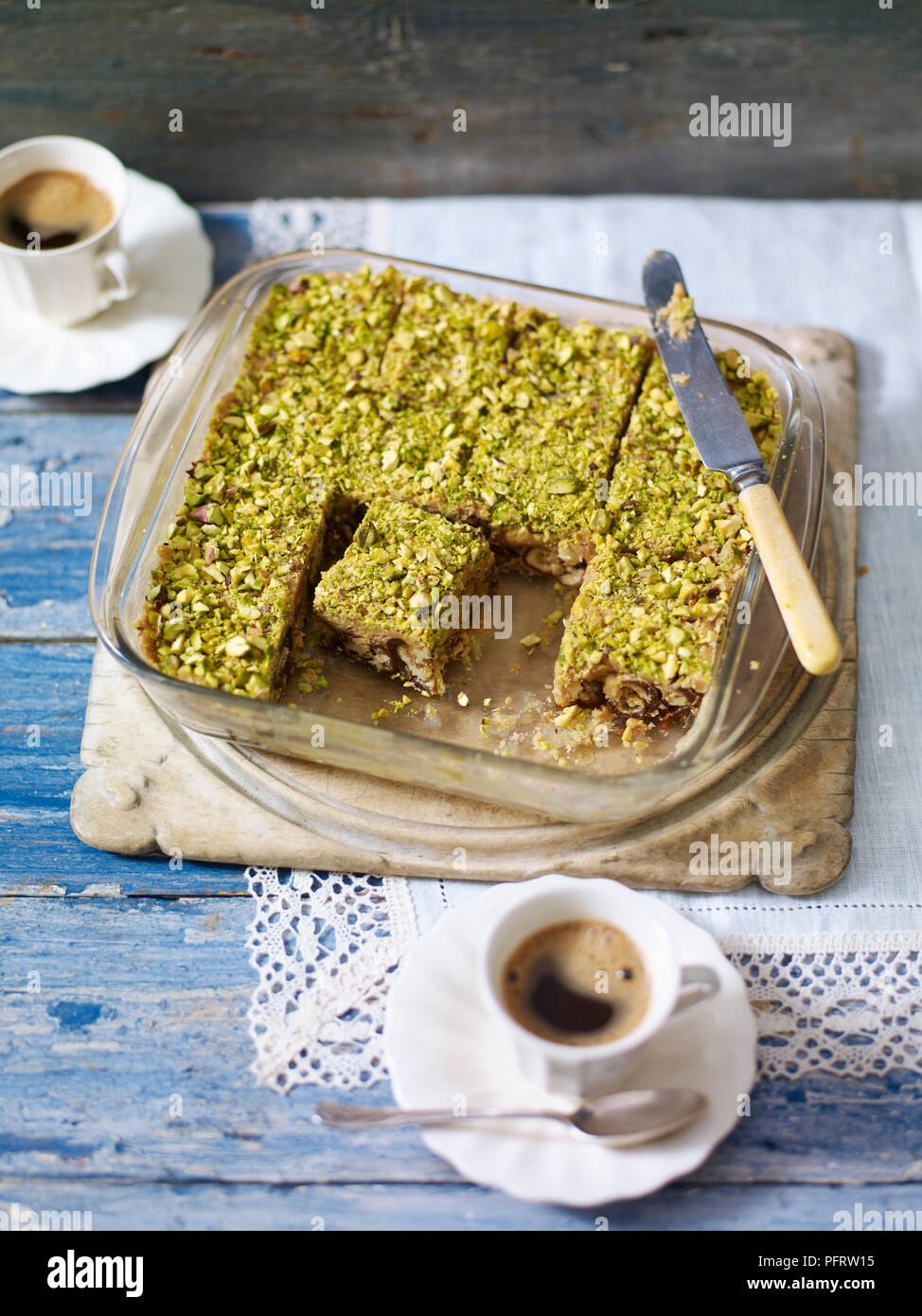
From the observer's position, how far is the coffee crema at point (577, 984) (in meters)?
1.80

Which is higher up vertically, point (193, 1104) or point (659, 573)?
point (659, 573)

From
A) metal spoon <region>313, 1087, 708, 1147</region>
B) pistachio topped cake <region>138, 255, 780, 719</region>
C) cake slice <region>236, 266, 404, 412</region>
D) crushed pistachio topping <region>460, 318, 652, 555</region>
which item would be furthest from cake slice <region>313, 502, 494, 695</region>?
metal spoon <region>313, 1087, 708, 1147</region>

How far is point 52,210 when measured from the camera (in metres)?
2.93

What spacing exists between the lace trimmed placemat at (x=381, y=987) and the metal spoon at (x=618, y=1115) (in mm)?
215

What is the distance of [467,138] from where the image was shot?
3287mm

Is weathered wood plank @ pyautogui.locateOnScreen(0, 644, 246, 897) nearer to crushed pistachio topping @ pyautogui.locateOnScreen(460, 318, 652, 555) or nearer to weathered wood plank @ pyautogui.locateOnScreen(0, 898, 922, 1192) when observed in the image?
weathered wood plank @ pyautogui.locateOnScreen(0, 898, 922, 1192)

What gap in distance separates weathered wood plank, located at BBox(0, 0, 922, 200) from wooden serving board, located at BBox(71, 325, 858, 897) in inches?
66.1

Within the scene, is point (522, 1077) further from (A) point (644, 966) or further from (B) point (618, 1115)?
(A) point (644, 966)

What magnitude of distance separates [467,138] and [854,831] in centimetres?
215

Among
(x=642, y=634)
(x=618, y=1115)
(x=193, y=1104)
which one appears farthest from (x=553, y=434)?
(x=193, y=1104)

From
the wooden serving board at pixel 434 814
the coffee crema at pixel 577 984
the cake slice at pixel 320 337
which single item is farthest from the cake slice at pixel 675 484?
the coffee crema at pixel 577 984

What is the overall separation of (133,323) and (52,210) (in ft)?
1.04

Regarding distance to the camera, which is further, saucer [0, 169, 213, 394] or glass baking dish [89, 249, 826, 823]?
saucer [0, 169, 213, 394]

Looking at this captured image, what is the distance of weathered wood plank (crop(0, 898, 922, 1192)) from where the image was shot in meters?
1.98
